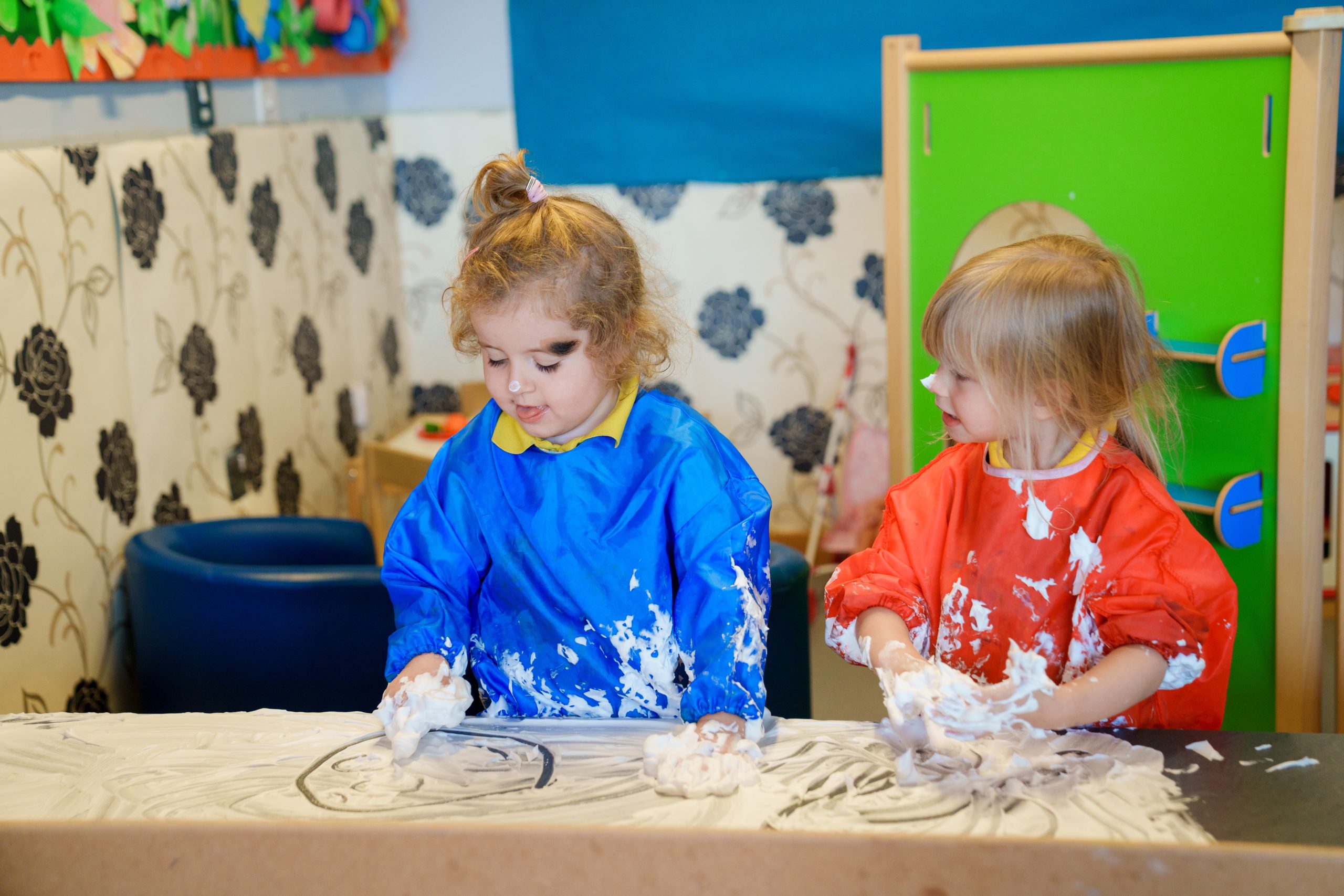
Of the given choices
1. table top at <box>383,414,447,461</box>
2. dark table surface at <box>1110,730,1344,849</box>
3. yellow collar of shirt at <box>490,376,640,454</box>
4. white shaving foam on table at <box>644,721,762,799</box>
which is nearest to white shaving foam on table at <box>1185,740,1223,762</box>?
dark table surface at <box>1110,730,1344,849</box>

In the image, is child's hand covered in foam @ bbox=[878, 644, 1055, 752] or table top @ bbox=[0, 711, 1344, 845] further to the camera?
child's hand covered in foam @ bbox=[878, 644, 1055, 752]

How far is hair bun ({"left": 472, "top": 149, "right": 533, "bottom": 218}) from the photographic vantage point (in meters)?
1.29

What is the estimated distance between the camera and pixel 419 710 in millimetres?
1148

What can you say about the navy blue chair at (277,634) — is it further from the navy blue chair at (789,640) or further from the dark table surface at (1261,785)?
the dark table surface at (1261,785)

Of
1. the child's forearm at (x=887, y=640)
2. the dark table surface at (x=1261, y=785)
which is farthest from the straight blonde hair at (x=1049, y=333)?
the dark table surface at (x=1261, y=785)

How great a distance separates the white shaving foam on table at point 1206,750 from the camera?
103 cm

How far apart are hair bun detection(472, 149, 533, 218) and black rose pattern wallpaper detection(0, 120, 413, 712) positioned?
899 mm

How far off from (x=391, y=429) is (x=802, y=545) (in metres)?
1.31

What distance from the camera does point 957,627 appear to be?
129 cm

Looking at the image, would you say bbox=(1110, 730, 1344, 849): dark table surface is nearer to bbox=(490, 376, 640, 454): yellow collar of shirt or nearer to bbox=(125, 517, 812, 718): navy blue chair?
bbox=(490, 376, 640, 454): yellow collar of shirt

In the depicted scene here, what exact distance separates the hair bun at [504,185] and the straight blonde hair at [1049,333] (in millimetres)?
485

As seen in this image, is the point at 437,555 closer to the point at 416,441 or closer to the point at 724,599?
the point at 724,599

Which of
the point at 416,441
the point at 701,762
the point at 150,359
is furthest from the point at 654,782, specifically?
the point at 416,441

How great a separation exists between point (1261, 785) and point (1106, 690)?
155 mm
